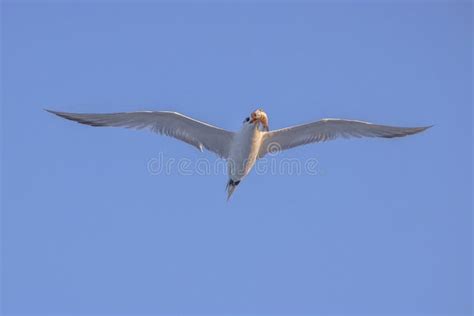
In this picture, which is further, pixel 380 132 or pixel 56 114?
pixel 380 132

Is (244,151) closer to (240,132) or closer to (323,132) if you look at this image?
(240,132)

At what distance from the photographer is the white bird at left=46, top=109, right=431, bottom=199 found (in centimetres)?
1969

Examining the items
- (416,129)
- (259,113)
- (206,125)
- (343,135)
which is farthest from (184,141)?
(416,129)

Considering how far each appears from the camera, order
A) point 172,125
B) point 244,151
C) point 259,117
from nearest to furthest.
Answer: point 259,117, point 244,151, point 172,125

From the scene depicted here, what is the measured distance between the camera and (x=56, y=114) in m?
19.2

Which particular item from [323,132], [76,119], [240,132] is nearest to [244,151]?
[240,132]

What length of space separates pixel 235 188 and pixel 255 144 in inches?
57.4

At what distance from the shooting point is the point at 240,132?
19.9m

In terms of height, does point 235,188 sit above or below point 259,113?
below

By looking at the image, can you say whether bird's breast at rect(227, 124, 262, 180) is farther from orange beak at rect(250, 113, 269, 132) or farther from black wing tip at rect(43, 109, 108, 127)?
black wing tip at rect(43, 109, 108, 127)

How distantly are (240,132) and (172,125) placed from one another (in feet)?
5.68

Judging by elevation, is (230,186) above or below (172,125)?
below

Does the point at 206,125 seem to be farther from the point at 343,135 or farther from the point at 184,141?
the point at 343,135

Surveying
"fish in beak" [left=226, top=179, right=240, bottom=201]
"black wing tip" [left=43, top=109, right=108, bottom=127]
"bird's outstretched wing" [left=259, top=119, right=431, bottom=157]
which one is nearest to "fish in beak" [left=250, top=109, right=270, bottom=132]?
"bird's outstretched wing" [left=259, top=119, right=431, bottom=157]
